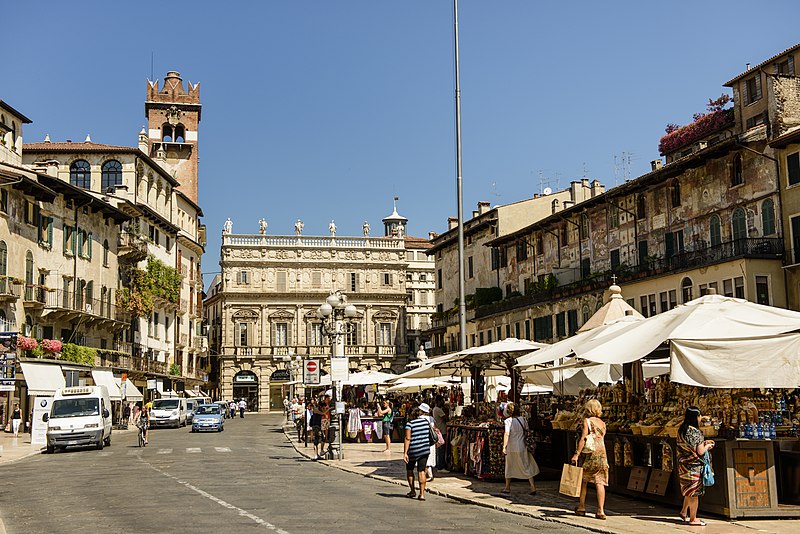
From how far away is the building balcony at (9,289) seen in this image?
43284mm

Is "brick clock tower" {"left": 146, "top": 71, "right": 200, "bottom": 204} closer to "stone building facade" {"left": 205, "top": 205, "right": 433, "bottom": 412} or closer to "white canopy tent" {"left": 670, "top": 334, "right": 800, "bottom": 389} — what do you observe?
"stone building facade" {"left": 205, "top": 205, "right": 433, "bottom": 412}

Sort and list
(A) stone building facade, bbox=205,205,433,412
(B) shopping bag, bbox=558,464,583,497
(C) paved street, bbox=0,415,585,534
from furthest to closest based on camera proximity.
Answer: (A) stone building facade, bbox=205,205,433,412, (B) shopping bag, bbox=558,464,583,497, (C) paved street, bbox=0,415,585,534

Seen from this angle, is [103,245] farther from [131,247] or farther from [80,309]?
[80,309]

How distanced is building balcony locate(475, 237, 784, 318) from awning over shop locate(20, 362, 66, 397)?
25.7m

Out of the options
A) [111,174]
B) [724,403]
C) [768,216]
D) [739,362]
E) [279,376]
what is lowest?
[724,403]

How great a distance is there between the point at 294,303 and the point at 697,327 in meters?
81.1

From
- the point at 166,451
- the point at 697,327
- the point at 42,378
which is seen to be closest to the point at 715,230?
the point at 166,451

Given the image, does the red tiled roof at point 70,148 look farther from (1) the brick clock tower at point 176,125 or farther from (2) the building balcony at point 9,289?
(2) the building balcony at point 9,289

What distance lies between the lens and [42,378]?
4331cm

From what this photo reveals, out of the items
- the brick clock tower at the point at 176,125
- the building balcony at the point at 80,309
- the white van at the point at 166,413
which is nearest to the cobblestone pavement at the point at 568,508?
the building balcony at the point at 80,309

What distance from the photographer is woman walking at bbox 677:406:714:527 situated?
1273cm

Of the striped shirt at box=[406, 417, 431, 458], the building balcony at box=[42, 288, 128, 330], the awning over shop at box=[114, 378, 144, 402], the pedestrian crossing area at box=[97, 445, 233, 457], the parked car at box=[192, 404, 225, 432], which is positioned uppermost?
the building balcony at box=[42, 288, 128, 330]

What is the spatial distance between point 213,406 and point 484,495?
119ft

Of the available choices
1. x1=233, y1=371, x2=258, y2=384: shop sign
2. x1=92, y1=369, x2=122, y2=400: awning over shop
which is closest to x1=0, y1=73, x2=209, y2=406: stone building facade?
x1=92, y1=369, x2=122, y2=400: awning over shop
